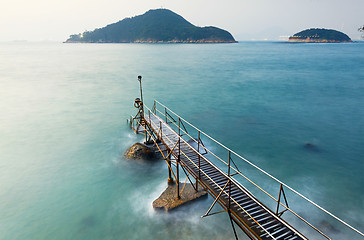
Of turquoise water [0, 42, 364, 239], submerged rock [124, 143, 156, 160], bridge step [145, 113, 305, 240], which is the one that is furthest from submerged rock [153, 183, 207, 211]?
submerged rock [124, 143, 156, 160]

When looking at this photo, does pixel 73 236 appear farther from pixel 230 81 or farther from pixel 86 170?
pixel 230 81

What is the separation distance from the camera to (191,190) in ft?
53.0

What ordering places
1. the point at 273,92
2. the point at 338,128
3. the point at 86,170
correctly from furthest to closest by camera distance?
the point at 273,92
the point at 338,128
the point at 86,170

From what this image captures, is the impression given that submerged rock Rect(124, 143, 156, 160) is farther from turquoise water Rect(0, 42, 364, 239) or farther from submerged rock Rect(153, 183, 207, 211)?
submerged rock Rect(153, 183, 207, 211)

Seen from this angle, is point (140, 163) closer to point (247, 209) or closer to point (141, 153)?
point (141, 153)

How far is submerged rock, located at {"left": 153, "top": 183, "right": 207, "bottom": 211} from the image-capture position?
15070 millimetres

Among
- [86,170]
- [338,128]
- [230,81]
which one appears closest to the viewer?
[86,170]

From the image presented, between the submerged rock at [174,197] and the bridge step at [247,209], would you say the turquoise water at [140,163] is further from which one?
Answer: the bridge step at [247,209]

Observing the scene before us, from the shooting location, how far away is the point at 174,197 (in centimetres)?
1558

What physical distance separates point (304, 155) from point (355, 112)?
1908 cm

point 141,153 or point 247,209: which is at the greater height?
point 247,209

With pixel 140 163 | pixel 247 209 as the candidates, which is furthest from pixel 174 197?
pixel 247 209

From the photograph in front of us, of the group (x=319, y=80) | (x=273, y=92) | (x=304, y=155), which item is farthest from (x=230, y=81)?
(x=304, y=155)

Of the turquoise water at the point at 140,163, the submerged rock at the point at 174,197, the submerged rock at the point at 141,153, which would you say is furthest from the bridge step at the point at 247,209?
the submerged rock at the point at 141,153
